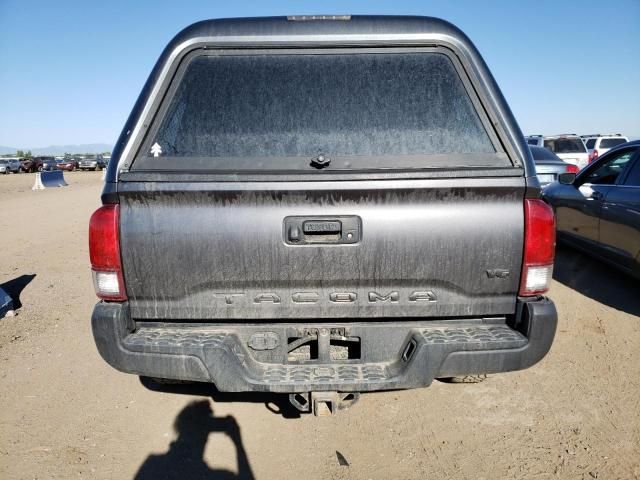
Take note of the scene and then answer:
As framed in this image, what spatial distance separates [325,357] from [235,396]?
4.09ft

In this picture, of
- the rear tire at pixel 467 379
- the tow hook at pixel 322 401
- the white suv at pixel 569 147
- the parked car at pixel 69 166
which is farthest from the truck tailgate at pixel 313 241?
the parked car at pixel 69 166

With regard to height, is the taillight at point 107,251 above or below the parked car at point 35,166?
above

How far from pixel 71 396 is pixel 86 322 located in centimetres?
157

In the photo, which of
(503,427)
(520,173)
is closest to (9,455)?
(503,427)

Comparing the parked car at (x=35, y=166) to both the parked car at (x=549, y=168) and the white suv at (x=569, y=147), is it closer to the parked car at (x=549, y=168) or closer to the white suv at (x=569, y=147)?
the white suv at (x=569, y=147)

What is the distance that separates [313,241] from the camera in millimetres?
2162

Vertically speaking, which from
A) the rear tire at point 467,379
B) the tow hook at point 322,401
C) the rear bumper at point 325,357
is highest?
the rear bumper at point 325,357

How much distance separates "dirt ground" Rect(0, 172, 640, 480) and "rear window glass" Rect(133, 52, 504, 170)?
165 cm

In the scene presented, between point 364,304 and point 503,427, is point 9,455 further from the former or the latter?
point 503,427

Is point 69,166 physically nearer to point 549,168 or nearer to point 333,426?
point 549,168

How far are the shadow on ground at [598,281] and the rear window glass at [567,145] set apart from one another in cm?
1092

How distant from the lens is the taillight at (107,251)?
2.13 metres

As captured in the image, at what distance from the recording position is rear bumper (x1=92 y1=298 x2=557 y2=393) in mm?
2133

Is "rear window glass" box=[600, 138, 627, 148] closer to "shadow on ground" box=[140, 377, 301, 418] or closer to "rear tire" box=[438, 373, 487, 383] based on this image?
"rear tire" box=[438, 373, 487, 383]
